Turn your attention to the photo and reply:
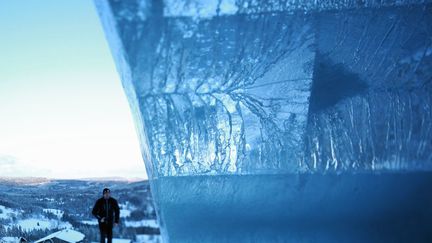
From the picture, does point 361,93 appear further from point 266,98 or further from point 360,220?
point 360,220

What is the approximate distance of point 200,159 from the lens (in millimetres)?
2219

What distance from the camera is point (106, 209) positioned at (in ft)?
11.3

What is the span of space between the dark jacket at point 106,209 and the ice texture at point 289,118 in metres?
1.23

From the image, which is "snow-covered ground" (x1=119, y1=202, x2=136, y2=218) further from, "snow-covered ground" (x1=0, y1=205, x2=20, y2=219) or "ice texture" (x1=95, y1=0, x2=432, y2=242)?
"ice texture" (x1=95, y1=0, x2=432, y2=242)

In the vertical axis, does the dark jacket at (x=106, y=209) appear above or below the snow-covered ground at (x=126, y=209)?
above

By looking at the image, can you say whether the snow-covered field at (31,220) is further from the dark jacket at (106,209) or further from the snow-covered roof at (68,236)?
the dark jacket at (106,209)

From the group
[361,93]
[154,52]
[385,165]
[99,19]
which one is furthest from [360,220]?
[99,19]

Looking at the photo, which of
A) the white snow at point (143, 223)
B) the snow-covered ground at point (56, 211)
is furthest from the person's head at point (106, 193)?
the snow-covered ground at point (56, 211)

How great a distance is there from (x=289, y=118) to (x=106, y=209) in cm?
192

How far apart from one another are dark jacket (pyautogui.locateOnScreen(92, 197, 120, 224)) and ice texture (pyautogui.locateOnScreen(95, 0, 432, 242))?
1227 millimetres

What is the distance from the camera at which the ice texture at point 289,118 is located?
2.10 meters

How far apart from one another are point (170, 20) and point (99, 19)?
40 cm

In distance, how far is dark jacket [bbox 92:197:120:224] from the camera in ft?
11.2

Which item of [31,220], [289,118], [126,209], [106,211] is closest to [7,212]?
[31,220]
